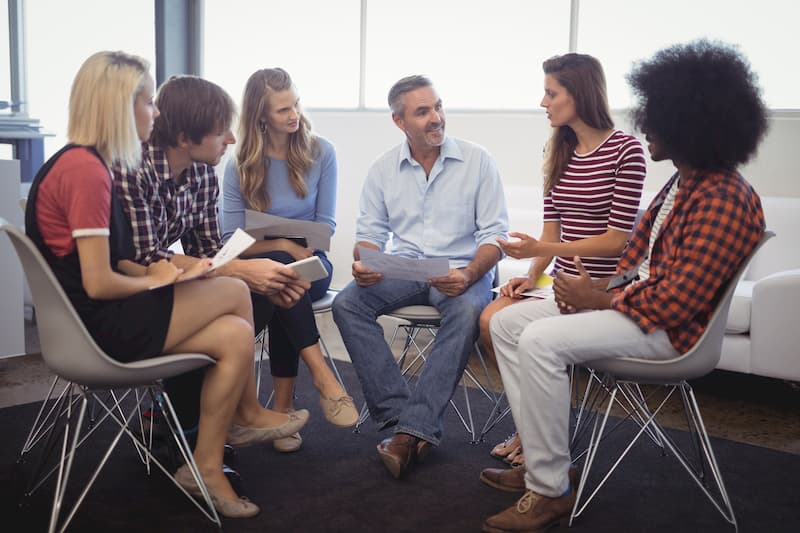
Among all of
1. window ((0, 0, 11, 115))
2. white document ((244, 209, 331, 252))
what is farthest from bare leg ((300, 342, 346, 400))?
window ((0, 0, 11, 115))

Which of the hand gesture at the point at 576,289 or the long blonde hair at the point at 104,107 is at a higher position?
→ the long blonde hair at the point at 104,107

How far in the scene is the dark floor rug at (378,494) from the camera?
2.35m

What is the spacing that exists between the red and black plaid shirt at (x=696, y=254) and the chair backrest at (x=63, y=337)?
51.5 inches

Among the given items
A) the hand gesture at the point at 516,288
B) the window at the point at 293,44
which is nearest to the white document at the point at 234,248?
the hand gesture at the point at 516,288

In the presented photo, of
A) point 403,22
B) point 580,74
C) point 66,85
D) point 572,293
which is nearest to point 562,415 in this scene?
point 572,293

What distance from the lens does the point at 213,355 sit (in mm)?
2330

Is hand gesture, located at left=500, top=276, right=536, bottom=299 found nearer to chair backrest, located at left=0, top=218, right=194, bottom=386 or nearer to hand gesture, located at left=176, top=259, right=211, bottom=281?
hand gesture, located at left=176, top=259, right=211, bottom=281

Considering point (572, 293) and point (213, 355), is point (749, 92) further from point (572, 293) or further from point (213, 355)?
point (213, 355)

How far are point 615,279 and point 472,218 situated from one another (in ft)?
2.57

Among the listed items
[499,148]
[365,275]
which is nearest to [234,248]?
[365,275]

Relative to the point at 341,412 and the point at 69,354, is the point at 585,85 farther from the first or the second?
the point at 69,354

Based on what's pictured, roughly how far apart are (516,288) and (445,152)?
60 centimetres

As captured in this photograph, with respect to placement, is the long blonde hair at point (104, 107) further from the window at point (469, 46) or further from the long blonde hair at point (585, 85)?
the window at point (469, 46)

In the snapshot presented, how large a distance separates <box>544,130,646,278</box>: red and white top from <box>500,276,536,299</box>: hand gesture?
127mm
